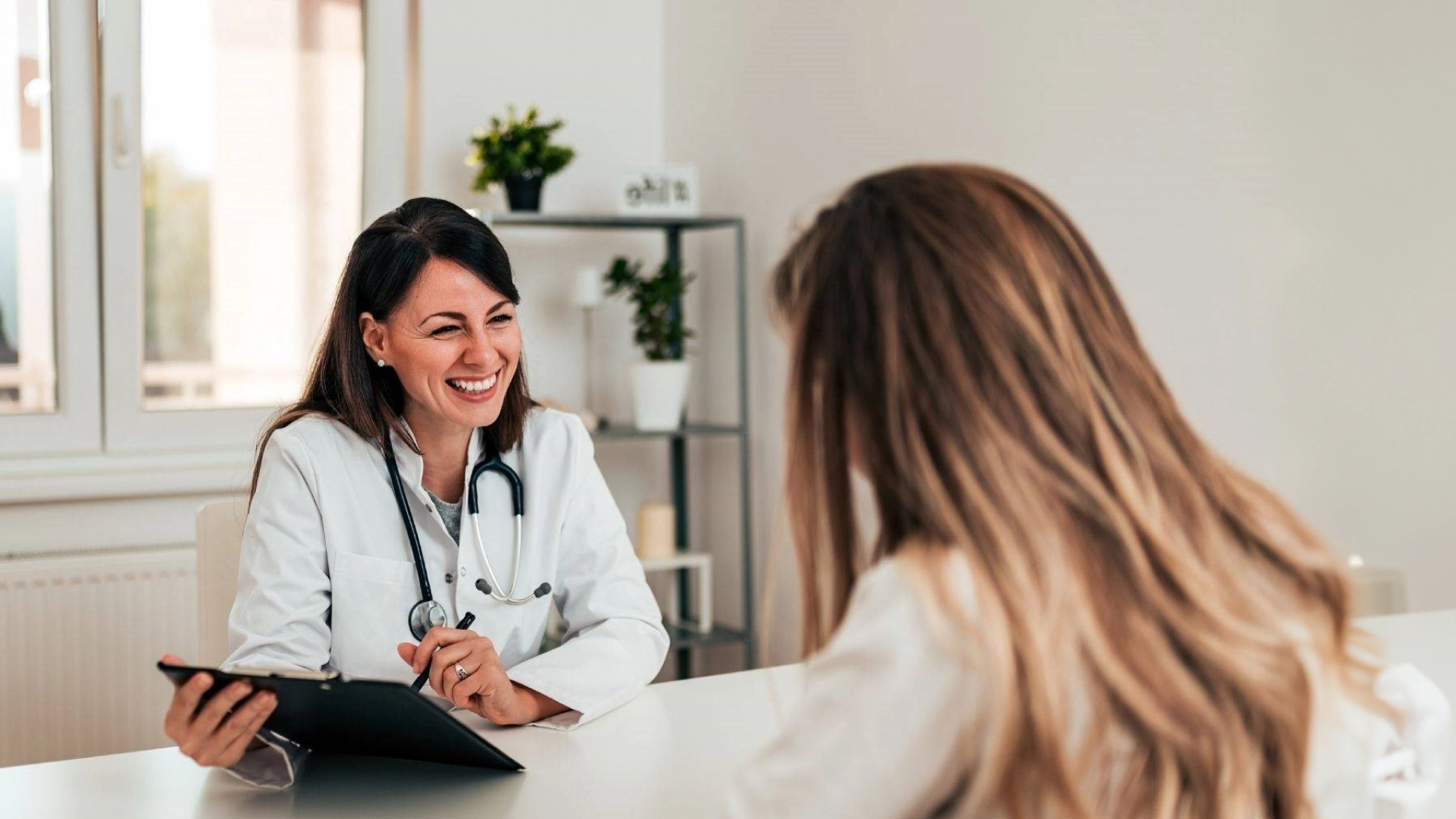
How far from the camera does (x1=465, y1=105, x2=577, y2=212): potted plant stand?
3260mm

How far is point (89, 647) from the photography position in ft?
9.51

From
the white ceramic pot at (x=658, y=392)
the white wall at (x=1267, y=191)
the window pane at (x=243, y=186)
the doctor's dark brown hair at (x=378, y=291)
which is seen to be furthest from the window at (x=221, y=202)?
the doctor's dark brown hair at (x=378, y=291)

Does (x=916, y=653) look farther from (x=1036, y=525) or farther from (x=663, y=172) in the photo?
(x=663, y=172)

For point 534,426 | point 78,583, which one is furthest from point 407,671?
point 78,583

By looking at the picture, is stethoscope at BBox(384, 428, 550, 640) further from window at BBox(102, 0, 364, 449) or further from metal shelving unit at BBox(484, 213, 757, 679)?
window at BBox(102, 0, 364, 449)

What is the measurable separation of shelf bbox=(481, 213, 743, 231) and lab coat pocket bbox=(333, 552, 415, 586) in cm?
172

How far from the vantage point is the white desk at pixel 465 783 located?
1.08 metres

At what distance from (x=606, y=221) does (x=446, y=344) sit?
1.73 meters

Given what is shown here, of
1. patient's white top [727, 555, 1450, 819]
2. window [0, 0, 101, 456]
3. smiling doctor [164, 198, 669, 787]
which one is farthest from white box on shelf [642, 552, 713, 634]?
patient's white top [727, 555, 1450, 819]

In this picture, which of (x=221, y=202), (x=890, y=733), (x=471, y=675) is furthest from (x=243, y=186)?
(x=890, y=733)

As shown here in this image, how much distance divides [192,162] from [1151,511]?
3.02 m

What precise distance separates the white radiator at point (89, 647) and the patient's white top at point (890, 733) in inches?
98.4

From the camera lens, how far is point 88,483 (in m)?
2.96

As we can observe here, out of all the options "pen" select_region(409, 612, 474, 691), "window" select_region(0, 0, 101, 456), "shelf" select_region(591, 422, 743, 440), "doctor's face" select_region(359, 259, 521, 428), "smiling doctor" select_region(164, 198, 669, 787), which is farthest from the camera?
"shelf" select_region(591, 422, 743, 440)
